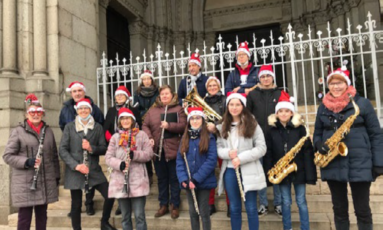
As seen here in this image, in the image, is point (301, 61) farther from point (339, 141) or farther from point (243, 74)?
point (339, 141)

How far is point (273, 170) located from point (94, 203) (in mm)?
3247

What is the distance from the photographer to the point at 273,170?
4.16 m

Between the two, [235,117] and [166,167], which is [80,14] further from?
[235,117]

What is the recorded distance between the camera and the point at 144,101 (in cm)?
580

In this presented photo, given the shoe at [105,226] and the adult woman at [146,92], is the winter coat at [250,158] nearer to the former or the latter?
the shoe at [105,226]

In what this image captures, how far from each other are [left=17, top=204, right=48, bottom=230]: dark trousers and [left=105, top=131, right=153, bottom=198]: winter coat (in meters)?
1.08

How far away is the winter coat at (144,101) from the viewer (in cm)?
575

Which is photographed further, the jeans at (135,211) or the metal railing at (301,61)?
the metal railing at (301,61)

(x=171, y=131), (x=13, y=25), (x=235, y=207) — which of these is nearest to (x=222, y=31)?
(x=13, y=25)

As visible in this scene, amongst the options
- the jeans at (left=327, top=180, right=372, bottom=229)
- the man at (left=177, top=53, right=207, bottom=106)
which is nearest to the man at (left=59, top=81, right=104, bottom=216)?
the man at (left=177, top=53, right=207, bottom=106)

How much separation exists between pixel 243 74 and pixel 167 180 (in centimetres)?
206

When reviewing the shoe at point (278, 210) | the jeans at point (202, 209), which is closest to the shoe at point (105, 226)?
the jeans at point (202, 209)

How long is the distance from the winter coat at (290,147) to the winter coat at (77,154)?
231cm

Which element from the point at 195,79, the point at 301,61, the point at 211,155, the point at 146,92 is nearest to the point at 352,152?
the point at 211,155
